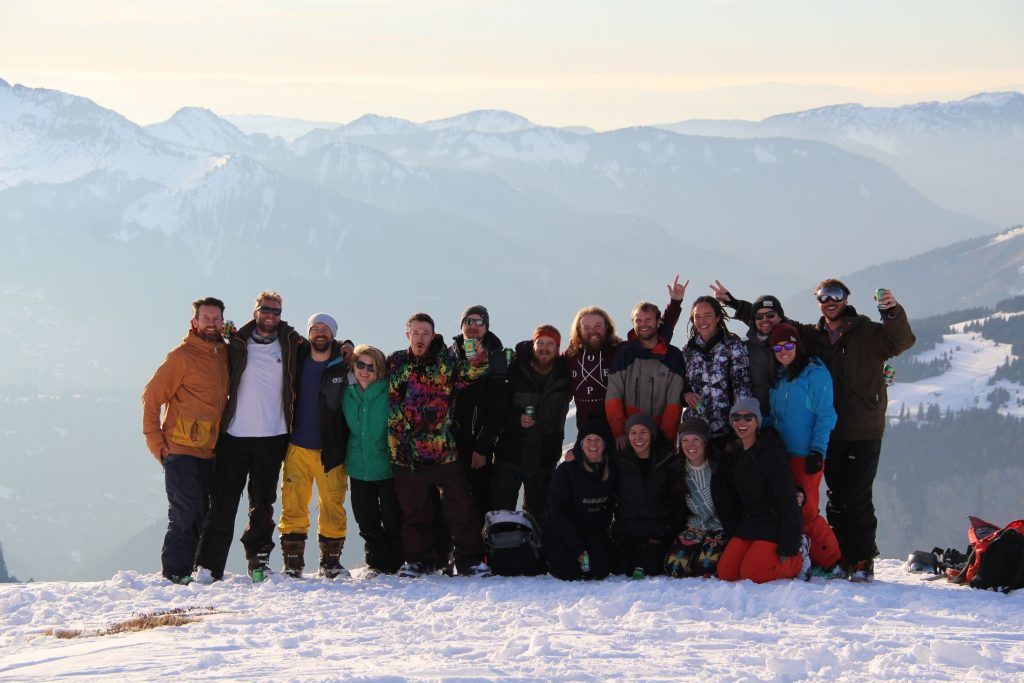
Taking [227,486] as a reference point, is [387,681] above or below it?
below

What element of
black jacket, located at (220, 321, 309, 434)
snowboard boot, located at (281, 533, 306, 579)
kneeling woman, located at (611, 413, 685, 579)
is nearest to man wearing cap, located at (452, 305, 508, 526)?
kneeling woman, located at (611, 413, 685, 579)

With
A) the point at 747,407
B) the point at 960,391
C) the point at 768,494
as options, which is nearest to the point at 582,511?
the point at 768,494

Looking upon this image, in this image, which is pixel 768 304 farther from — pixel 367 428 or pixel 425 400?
pixel 367 428

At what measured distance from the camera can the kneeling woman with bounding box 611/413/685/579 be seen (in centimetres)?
988

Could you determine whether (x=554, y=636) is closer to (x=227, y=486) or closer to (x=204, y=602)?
(x=204, y=602)

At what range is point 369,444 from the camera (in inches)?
419

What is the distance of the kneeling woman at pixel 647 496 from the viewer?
9883 millimetres

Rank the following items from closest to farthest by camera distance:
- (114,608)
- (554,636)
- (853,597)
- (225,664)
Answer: (225,664)
(554,636)
(853,597)
(114,608)

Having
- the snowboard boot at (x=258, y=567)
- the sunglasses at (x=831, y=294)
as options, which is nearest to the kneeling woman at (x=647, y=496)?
the sunglasses at (x=831, y=294)

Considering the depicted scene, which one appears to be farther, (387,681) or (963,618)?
(963,618)

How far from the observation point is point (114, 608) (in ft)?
31.2

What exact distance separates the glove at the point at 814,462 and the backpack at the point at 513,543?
2904 mm

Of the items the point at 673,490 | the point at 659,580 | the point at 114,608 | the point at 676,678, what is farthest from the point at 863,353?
the point at 114,608

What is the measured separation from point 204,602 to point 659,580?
427 centimetres
